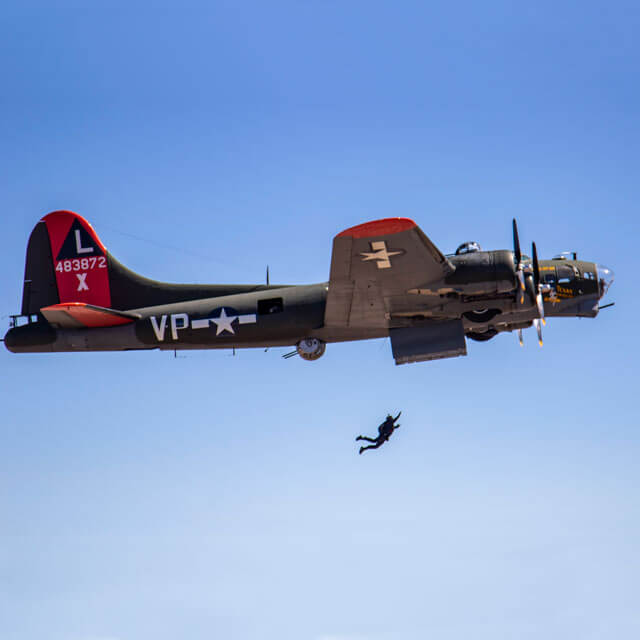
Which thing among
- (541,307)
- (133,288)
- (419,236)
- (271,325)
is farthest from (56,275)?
(541,307)

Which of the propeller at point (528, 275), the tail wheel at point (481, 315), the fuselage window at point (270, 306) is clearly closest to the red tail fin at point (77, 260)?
the fuselage window at point (270, 306)

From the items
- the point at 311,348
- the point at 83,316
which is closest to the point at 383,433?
the point at 311,348

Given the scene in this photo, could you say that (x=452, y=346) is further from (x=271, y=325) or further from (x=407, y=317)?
(x=271, y=325)

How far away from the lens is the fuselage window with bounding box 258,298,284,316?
26.2 metres

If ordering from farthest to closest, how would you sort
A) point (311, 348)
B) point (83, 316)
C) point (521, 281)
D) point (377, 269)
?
point (83, 316), point (311, 348), point (521, 281), point (377, 269)

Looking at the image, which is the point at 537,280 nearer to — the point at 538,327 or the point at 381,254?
the point at 538,327

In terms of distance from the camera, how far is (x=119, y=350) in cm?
2734

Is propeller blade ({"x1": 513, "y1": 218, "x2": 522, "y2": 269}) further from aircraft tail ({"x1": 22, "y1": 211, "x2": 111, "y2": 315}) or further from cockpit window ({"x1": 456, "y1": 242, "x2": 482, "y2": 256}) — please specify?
aircraft tail ({"x1": 22, "y1": 211, "x2": 111, "y2": 315})

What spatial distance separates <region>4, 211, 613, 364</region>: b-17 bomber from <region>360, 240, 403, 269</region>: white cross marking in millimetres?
24

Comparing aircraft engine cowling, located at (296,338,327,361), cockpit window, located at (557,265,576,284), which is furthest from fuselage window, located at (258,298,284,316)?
cockpit window, located at (557,265,576,284)

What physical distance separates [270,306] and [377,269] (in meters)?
3.93

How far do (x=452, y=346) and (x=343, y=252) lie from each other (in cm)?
436

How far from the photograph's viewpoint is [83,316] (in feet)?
88.1

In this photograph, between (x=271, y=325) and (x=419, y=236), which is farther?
(x=271, y=325)
